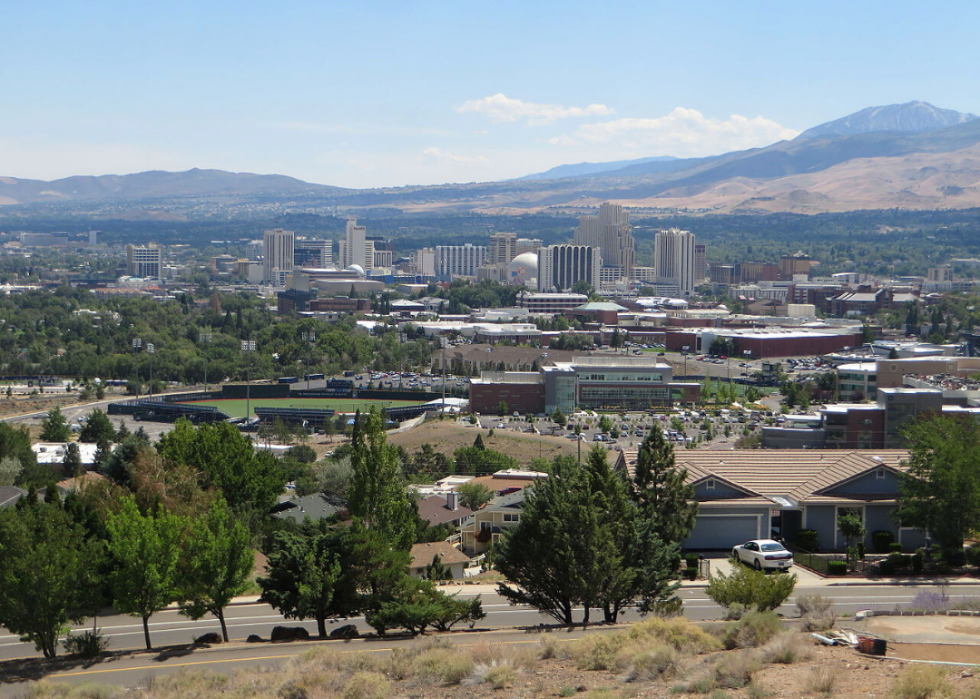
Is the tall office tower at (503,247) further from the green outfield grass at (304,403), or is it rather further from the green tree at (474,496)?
the green tree at (474,496)

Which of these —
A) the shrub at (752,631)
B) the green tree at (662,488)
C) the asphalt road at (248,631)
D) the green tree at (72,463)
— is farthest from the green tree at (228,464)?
the shrub at (752,631)

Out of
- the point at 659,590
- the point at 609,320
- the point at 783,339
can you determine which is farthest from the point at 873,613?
the point at 609,320

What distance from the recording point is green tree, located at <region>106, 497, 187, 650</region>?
1666cm

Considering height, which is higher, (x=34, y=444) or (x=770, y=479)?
(x=770, y=479)

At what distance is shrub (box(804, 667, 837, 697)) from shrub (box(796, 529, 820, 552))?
10.3 meters

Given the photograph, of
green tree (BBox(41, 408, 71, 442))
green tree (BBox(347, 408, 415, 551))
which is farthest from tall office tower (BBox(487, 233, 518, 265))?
Answer: green tree (BBox(347, 408, 415, 551))

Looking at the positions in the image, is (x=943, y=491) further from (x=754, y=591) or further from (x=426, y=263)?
(x=426, y=263)

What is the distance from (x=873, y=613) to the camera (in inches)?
623

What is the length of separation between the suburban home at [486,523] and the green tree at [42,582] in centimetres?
1234

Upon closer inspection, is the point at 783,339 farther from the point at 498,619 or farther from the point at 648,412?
the point at 498,619

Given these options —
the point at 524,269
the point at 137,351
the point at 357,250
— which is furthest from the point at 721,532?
the point at 357,250

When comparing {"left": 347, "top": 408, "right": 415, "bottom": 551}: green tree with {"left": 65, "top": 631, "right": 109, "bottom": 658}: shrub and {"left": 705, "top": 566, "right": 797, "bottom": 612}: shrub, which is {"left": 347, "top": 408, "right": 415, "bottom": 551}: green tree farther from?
{"left": 705, "top": 566, "right": 797, "bottom": 612}: shrub

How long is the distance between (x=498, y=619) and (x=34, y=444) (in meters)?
29.7

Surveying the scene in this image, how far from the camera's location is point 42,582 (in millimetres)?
16109
